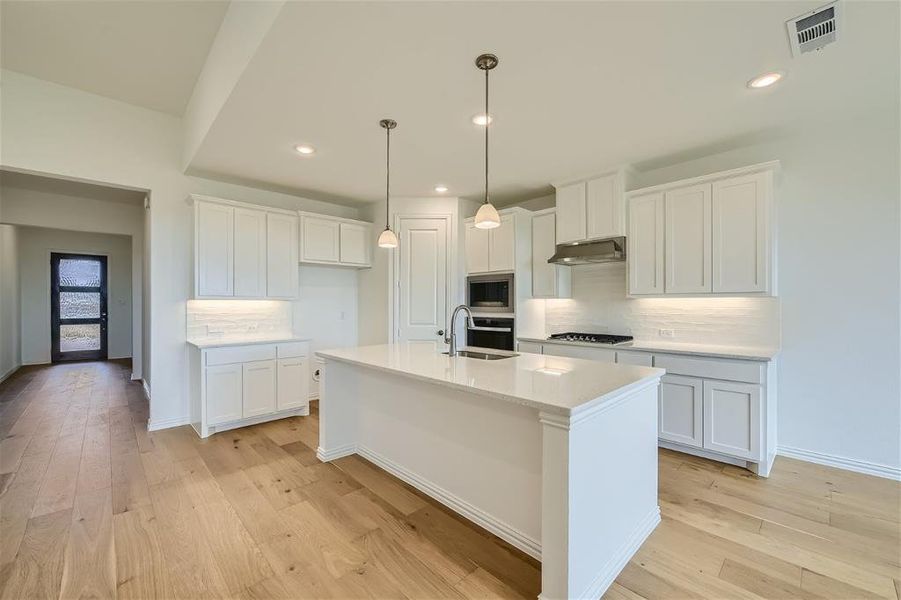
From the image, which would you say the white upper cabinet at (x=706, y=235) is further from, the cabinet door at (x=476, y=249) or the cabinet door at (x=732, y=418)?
the cabinet door at (x=476, y=249)

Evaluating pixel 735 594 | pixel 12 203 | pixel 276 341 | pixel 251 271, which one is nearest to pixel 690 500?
pixel 735 594

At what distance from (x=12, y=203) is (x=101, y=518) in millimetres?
5092

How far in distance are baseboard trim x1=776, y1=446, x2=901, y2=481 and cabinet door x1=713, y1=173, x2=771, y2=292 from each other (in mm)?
1346

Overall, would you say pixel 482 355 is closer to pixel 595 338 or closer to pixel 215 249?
pixel 595 338

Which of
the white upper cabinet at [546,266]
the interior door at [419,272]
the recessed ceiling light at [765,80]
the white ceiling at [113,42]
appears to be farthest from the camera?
the interior door at [419,272]

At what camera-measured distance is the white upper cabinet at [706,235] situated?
294cm

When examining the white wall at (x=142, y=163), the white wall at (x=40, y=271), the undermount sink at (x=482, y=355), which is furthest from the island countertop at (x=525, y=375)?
the white wall at (x=40, y=271)

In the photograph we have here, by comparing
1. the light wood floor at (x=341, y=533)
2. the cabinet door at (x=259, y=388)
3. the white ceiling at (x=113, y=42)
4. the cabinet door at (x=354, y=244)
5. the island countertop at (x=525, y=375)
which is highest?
the white ceiling at (x=113, y=42)

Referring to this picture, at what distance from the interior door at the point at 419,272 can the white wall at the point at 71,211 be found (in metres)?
3.94

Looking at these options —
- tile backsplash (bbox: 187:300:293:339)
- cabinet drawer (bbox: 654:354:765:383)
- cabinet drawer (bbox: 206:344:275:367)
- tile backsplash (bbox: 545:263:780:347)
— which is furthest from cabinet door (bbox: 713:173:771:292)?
tile backsplash (bbox: 187:300:293:339)

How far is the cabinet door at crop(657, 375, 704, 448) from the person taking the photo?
118 inches

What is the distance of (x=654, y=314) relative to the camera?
377 centimetres

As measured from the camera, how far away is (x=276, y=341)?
13.1ft

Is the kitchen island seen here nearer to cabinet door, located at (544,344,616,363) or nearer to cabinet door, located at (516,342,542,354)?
cabinet door, located at (544,344,616,363)
